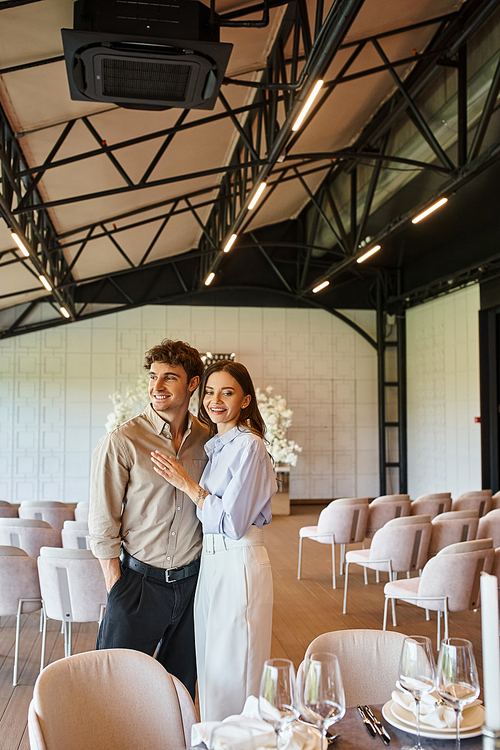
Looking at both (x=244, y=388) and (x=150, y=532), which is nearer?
(x=150, y=532)

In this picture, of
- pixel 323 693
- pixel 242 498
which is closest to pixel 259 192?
pixel 242 498

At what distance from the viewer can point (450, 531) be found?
5797 millimetres

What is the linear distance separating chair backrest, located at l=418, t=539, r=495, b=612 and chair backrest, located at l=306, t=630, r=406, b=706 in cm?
222

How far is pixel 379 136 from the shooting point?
8273mm

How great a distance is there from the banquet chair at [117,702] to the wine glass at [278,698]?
627 mm

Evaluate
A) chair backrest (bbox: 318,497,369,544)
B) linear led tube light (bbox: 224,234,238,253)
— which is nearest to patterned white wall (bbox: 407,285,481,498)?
chair backrest (bbox: 318,497,369,544)

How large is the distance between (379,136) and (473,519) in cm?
523

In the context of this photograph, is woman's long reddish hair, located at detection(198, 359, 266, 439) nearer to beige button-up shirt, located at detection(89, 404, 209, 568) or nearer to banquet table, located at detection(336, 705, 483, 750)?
beige button-up shirt, located at detection(89, 404, 209, 568)

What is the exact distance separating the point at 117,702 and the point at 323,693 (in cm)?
84

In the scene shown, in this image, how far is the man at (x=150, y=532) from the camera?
2598 mm

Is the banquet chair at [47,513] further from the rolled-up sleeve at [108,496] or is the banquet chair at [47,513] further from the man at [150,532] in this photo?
the rolled-up sleeve at [108,496]

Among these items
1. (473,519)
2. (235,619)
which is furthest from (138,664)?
(473,519)

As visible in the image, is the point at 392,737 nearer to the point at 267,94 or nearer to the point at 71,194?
the point at 267,94

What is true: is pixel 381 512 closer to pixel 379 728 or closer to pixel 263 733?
pixel 379 728
